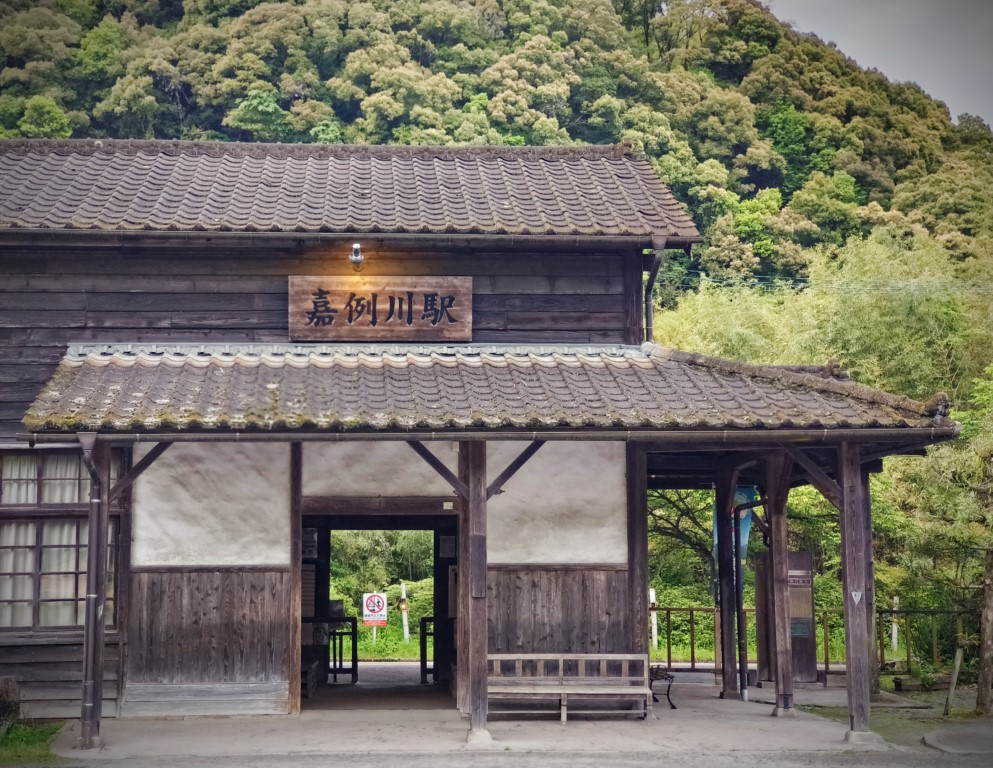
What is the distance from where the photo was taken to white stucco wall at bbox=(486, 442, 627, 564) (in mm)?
12453

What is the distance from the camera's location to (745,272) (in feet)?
129

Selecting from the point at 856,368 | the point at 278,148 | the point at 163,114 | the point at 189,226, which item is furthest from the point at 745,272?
the point at 189,226

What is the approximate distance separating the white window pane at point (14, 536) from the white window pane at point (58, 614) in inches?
27.0

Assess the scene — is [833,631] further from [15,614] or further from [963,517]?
[15,614]

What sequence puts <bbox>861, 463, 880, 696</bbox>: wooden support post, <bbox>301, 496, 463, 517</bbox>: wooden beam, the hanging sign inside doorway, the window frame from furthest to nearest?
the hanging sign inside doorway → <bbox>861, 463, 880, 696</bbox>: wooden support post → <bbox>301, 496, 463, 517</bbox>: wooden beam → the window frame

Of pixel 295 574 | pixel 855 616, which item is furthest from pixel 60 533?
pixel 855 616

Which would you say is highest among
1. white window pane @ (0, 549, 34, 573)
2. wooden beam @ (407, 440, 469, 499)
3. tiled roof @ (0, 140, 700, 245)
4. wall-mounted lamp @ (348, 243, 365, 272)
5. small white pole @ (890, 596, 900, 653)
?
tiled roof @ (0, 140, 700, 245)

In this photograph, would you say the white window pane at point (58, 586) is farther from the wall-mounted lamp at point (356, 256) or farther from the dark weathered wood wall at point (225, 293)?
the wall-mounted lamp at point (356, 256)

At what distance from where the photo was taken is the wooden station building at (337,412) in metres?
11.0

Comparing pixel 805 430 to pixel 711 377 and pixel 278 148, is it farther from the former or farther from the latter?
pixel 278 148

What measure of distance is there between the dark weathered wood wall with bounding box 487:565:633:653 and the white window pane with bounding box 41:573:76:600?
175 inches

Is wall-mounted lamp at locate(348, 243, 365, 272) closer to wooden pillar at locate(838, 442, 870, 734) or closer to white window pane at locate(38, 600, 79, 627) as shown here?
white window pane at locate(38, 600, 79, 627)

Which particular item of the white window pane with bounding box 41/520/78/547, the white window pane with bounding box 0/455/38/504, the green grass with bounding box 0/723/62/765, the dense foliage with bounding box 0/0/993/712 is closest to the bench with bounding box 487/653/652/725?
the green grass with bounding box 0/723/62/765

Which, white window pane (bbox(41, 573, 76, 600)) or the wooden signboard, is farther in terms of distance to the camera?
the wooden signboard
